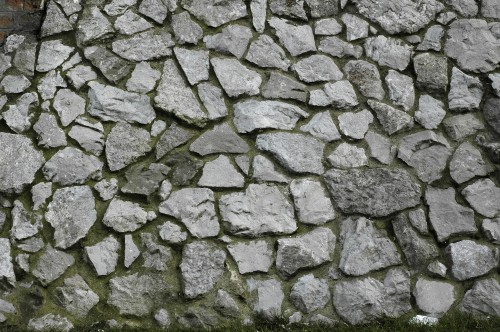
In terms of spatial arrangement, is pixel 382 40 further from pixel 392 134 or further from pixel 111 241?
pixel 111 241

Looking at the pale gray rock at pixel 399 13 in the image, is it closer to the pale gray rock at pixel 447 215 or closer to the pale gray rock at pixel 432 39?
the pale gray rock at pixel 432 39

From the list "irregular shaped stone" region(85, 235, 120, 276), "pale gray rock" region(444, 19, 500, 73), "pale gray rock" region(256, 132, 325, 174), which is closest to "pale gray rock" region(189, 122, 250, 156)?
"pale gray rock" region(256, 132, 325, 174)

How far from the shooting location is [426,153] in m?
4.43

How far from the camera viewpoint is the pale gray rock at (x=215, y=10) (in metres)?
4.62

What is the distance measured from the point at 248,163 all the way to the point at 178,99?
0.55m

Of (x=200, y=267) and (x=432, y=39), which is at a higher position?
(x=432, y=39)

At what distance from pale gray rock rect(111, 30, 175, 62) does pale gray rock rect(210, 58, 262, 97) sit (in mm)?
295

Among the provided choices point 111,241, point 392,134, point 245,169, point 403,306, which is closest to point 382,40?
point 392,134

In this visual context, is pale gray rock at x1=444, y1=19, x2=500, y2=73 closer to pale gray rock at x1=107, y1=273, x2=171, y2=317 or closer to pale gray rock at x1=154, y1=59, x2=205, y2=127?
pale gray rock at x1=154, y1=59, x2=205, y2=127

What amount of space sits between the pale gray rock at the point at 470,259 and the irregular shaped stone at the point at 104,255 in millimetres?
1815

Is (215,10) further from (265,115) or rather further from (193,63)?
(265,115)

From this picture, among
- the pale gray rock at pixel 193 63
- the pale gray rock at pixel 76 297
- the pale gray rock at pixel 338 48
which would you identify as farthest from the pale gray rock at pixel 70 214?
the pale gray rock at pixel 338 48

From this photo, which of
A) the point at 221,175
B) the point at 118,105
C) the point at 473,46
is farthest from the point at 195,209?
the point at 473,46

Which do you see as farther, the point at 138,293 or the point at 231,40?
Result: the point at 231,40
